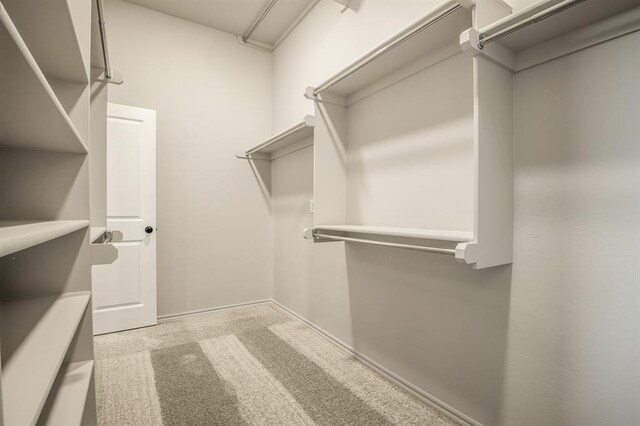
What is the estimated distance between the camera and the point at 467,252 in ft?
4.09

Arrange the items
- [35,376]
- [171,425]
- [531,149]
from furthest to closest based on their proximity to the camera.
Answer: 1. [171,425]
2. [531,149]
3. [35,376]

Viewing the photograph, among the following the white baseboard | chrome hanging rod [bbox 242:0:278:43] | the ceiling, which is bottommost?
the white baseboard

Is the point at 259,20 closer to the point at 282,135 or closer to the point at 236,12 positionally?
the point at 236,12

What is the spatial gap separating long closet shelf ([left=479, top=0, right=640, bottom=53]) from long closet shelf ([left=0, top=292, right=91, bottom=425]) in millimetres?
1658

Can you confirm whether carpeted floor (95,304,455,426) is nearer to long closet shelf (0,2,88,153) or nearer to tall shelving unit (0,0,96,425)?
tall shelving unit (0,0,96,425)

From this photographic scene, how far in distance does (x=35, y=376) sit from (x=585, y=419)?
172 centimetres

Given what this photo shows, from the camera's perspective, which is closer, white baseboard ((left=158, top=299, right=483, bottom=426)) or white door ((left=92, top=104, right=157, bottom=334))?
white baseboard ((left=158, top=299, right=483, bottom=426))

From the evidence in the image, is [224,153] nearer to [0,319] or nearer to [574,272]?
[0,319]

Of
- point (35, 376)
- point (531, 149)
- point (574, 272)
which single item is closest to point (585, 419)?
point (574, 272)

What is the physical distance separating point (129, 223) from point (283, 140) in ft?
5.08

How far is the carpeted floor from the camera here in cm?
170

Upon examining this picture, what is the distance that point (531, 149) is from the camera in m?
1.35

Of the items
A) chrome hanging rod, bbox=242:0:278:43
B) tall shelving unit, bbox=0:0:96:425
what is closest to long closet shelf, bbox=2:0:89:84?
tall shelving unit, bbox=0:0:96:425

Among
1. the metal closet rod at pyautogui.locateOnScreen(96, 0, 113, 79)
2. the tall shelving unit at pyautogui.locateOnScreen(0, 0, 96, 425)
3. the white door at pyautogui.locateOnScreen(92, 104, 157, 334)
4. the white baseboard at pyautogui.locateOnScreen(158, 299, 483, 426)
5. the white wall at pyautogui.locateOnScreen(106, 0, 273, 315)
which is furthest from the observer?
the white wall at pyautogui.locateOnScreen(106, 0, 273, 315)
